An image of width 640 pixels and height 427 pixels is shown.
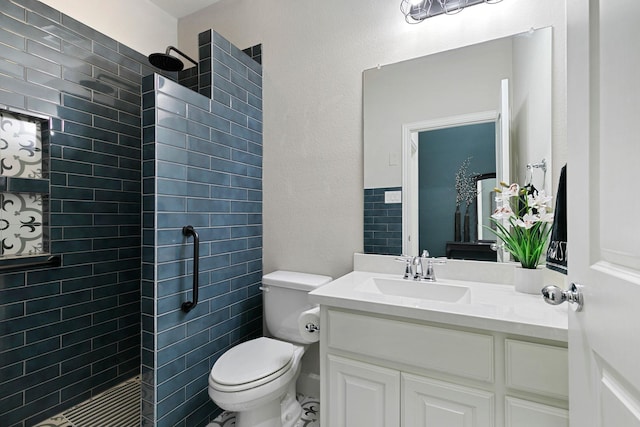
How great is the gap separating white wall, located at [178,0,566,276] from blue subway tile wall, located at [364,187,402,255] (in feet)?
0.20

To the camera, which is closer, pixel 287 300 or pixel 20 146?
pixel 20 146

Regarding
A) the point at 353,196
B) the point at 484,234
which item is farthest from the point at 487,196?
the point at 353,196

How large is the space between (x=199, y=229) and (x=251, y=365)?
2.49 feet

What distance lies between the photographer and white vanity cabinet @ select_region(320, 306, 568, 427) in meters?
0.92

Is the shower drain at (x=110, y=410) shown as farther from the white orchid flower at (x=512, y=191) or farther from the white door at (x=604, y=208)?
the white orchid flower at (x=512, y=191)

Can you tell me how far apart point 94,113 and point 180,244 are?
1.16m

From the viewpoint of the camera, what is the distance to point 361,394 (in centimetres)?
120

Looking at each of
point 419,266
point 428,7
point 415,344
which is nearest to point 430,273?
point 419,266

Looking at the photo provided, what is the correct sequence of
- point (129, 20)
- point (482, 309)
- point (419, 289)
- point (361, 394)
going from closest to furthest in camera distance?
point (482, 309) < point (361, 394) < point (419, 289) < point (129, 20)

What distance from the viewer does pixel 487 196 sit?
147cm

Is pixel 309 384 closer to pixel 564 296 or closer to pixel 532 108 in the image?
pixel 564 296

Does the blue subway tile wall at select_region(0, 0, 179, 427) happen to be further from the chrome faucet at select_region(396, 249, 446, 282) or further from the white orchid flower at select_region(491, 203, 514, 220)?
the white orchid flower at select_region(491, 203, 514, 220)

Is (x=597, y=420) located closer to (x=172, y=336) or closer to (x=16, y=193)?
(x=172, y=336)

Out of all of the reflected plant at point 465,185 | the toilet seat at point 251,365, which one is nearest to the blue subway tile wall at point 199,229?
the toilet seat at point 251,365
